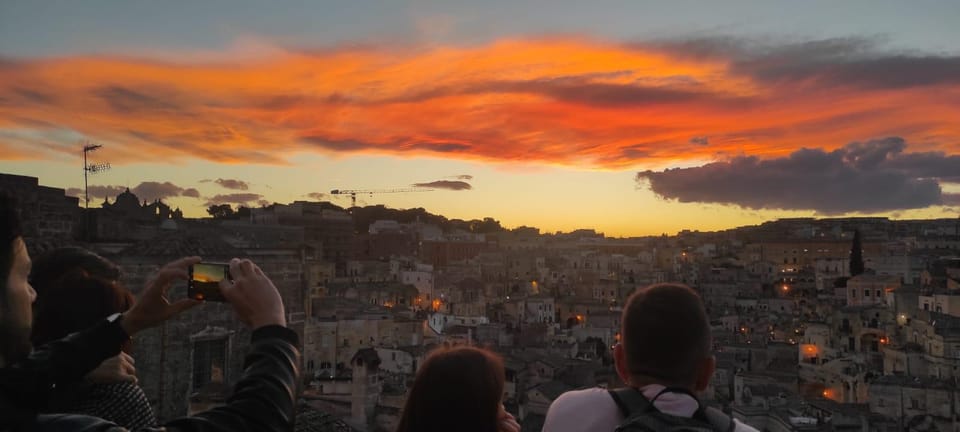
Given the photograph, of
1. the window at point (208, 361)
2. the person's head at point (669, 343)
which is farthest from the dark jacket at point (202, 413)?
the window at point (208, 361)

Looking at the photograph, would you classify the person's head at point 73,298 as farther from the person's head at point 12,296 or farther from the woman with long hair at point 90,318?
the person's head at point 12,296

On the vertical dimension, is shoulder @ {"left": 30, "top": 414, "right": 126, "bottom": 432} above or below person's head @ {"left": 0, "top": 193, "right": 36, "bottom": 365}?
below

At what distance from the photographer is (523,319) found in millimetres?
40781

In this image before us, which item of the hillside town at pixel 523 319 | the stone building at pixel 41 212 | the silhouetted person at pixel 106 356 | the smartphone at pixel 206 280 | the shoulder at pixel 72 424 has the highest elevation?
the stone building at pixel 41 212

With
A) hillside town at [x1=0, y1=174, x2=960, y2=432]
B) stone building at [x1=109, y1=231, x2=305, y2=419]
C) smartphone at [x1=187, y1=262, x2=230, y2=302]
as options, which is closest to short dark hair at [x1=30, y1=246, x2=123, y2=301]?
smartphone at [x1=187, y1=262, x2=230, y2=302]

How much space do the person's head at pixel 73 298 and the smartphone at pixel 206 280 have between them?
0.53 metres

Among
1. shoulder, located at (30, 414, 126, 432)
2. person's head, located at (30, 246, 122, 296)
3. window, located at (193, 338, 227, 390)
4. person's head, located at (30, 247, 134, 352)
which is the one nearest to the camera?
shoulder, located at (30, 414, 126, 432)

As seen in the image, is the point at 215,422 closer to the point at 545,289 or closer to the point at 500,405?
the point at 500,405

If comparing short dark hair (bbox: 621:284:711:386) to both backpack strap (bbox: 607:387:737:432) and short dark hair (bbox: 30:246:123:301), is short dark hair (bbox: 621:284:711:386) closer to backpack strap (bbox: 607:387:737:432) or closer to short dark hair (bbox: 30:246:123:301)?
backpack strap (bbox: 607:387:737:432)

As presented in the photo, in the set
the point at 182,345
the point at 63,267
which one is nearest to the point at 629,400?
the point at 63,267

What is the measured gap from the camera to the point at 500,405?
2.14 metres

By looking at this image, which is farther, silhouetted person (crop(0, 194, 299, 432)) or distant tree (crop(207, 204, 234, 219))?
distant tree (crop(207, 204, 234, 219))

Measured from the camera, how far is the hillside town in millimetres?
9102

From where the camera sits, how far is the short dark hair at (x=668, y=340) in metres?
2.20
